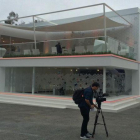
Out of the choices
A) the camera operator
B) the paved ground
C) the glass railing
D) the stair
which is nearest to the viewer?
the camera operator

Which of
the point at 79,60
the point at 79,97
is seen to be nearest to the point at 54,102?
the point at 79,60

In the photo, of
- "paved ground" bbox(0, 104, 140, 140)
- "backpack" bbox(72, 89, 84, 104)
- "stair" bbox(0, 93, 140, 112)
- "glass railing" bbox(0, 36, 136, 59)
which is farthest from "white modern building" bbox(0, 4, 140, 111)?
"backpack" bbox(72, 89, 84, 104)

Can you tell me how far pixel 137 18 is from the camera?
17.0 metres

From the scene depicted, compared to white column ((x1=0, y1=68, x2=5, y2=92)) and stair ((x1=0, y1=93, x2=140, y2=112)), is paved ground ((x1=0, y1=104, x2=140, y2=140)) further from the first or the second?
white column ((x1=0, y1=68, x2=5, y2=92))

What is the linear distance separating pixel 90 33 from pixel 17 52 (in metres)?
6.26

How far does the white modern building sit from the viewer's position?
13090 mm

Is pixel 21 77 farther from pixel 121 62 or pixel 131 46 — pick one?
pixel 131 46

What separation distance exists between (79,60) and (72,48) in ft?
3.74

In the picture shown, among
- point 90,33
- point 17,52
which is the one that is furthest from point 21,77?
point 90,33

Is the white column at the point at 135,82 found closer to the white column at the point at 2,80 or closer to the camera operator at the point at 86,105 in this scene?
the white column at the point at 2,80

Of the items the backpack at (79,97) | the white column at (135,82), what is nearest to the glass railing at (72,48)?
the white column at (135,82)

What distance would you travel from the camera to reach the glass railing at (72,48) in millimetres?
12984

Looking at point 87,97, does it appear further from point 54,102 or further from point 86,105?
point 54,102

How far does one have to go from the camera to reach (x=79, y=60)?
13195 mm
